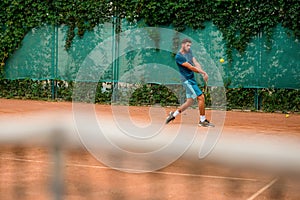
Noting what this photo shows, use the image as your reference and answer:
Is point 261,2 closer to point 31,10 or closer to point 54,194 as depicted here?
point 31,10

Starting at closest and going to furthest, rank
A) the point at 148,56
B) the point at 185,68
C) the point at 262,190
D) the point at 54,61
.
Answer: the point at 262,190 < the point at 185,68 < the point at 148,56 < the point at 54,61

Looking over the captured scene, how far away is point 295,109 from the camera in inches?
472

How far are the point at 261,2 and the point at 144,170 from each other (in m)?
7.86

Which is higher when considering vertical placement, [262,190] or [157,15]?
[157,15]

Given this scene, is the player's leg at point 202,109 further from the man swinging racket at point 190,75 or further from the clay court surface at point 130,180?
the clay court surface at point 130,180

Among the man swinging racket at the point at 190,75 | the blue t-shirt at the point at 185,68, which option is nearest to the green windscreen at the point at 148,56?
the man swinging racket at the point at 190,75

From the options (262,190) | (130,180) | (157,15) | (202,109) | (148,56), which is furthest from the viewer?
(148,56)

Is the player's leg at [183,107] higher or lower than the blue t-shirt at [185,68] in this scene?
lower

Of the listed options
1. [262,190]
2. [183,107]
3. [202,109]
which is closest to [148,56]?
[183,107]

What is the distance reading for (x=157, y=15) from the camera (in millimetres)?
13188

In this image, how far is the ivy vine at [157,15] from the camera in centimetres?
1207

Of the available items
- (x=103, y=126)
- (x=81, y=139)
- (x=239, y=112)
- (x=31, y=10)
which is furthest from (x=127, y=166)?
(x=31, y=10)

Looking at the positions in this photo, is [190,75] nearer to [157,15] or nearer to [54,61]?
[157,15]

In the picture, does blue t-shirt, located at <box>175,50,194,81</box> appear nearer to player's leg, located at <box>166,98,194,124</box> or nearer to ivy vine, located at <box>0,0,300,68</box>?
player's leg, located at <box>166,98,194,124</box>
